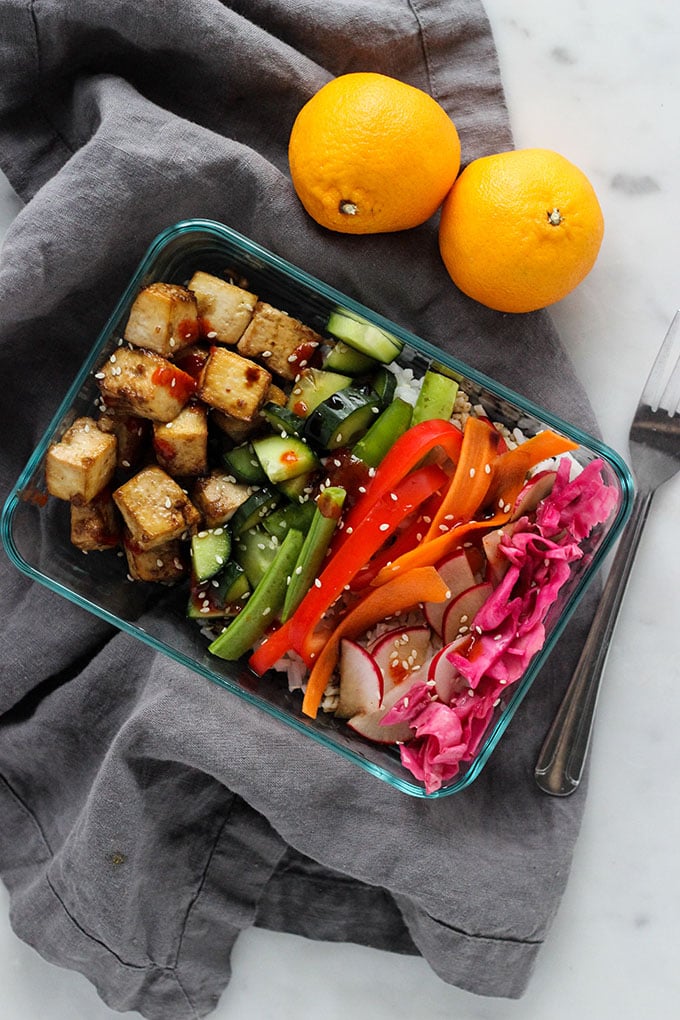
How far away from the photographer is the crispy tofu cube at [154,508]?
1.52m

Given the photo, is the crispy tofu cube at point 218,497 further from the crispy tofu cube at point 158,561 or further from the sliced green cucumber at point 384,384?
the sliced green cucumber at point 384,384

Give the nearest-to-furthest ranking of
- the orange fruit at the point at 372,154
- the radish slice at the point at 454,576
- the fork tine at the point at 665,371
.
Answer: the orange fruit at the point at 372,154 → the radish slice at the point at 454,576 → the fork tine at the point at 665,371

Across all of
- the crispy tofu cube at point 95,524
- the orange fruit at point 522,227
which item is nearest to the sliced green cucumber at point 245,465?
→ the crispy tofu cube at point 95,524

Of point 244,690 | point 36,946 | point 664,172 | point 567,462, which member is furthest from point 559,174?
point 36,946

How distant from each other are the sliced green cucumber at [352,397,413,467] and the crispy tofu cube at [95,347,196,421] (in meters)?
0.30

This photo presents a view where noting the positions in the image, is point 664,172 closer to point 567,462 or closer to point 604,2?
point 604,2

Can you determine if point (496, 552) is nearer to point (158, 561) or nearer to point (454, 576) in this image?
point (454, 576)

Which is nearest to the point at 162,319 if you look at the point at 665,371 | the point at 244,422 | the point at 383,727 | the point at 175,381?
the point at 175,381

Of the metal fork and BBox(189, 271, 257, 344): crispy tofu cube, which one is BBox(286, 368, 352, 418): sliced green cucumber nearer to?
BBox(189, 271, 257, 344): crispy tofu cube

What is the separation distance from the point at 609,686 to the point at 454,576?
0.47 meters

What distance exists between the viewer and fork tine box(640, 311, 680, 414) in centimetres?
170

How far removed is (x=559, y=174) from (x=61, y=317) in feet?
3.01

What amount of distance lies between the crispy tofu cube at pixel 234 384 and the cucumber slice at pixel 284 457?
Result: 62mm

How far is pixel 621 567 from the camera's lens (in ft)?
5.58
